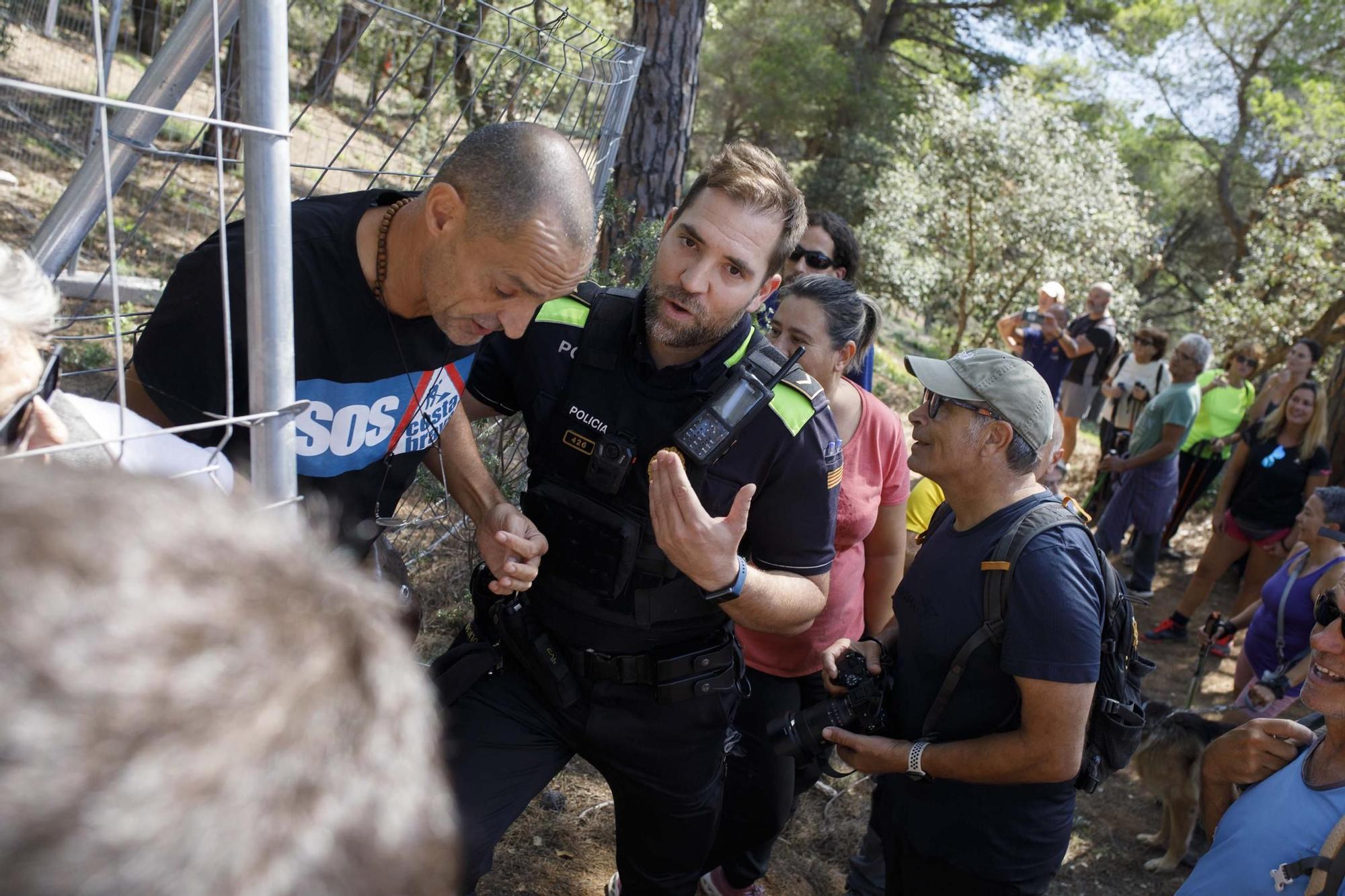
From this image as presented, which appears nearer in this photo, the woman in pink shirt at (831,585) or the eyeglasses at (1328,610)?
the eyeglasses at (1328,610)

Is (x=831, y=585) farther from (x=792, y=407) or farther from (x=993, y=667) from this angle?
(x=792, y=407)

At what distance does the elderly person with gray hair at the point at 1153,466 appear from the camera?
297 inches

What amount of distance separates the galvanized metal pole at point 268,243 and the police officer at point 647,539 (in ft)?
3.39

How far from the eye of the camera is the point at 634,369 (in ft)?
8.26

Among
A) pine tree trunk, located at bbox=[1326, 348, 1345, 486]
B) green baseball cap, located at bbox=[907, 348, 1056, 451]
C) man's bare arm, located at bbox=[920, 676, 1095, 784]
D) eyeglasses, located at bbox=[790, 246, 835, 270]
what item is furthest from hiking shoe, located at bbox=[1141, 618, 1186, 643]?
man's bare arm, located at bbox=[920, 676, 1095, 784]

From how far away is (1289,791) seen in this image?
2.45m

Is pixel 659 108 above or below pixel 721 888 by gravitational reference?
above

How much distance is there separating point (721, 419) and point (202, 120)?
137cm

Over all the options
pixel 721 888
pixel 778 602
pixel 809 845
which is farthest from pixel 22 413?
pixel 809 845

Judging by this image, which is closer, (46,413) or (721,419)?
(46,413)

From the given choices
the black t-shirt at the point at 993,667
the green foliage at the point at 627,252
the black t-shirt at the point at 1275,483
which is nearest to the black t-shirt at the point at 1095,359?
the black t-shirt at the point at 1275,483

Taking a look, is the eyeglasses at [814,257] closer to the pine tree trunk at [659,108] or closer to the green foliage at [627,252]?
the green foliage at [627,252]

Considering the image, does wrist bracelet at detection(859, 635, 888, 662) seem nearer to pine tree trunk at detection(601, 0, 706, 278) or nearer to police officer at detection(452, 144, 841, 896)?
Result: police officer at detection(452, 144, 841, 896)

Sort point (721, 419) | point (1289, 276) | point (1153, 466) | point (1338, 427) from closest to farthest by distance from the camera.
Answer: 1. point (721, 419)
2. point (1153, 466)
3. point (1338, 427)
4. point (1289, 276)
